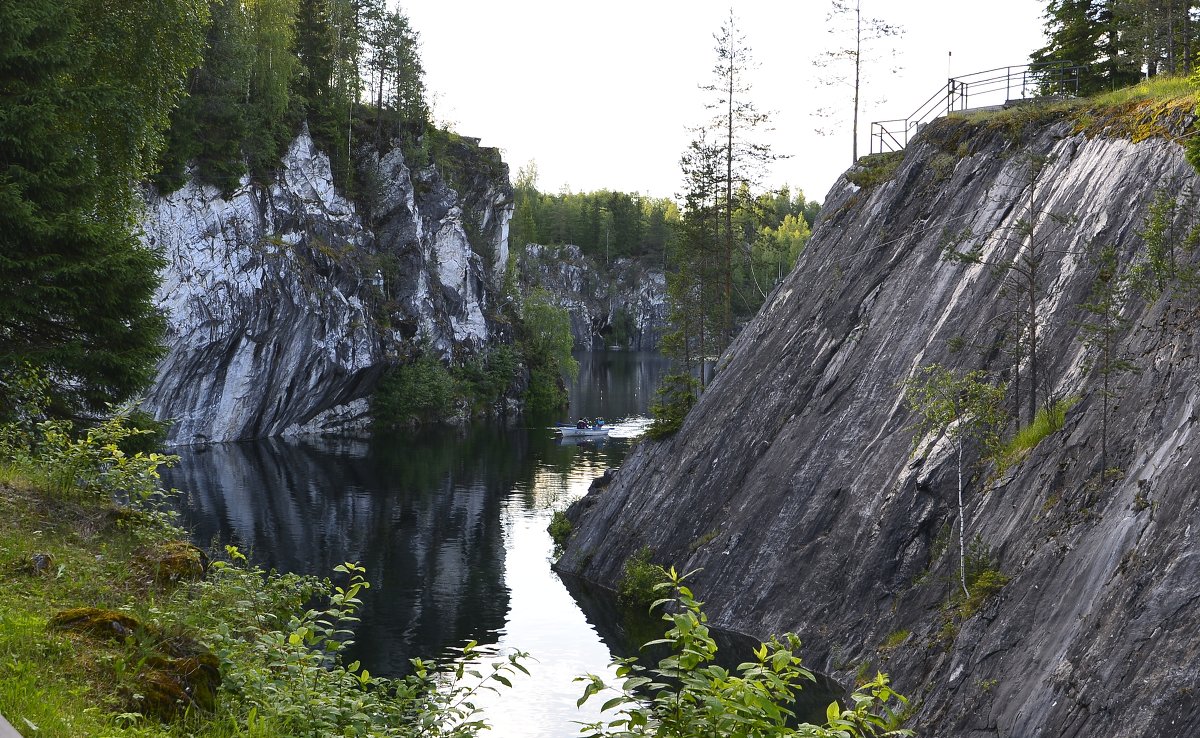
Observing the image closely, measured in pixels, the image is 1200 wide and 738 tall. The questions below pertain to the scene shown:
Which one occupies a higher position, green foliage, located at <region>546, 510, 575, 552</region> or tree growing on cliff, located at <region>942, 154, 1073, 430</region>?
tree growing on cliff, located at <region>942, 154, 1073, 430</region>

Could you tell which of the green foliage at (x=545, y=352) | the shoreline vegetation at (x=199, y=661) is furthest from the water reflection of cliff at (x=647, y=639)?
the green foliage at (x=545, y=352)

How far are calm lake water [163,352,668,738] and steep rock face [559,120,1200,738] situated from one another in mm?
3944

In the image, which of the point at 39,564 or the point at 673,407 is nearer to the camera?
the point at 39,564

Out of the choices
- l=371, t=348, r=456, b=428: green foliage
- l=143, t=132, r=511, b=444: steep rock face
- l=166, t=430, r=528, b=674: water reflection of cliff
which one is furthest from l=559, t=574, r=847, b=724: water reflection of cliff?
l=371, t=348, r=456, b=428: green foliage

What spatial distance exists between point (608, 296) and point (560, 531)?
125 metres

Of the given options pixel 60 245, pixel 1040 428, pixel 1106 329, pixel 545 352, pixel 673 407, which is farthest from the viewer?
pixel 545 352

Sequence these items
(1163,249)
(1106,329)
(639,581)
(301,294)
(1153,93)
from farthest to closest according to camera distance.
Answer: (301,294) → (639,581) → (1153,93) → (1163,249) → (1106,329)

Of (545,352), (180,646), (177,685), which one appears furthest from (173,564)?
(545,352)

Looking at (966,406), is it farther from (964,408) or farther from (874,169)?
(874,169)

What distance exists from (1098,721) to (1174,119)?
14794mm

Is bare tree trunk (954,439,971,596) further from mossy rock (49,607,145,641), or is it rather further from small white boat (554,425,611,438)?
small white boat (554,425,611,438)

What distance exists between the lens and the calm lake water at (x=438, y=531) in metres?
26.8

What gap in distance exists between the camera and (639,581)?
101 feet

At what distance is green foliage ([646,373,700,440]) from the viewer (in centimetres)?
3741
